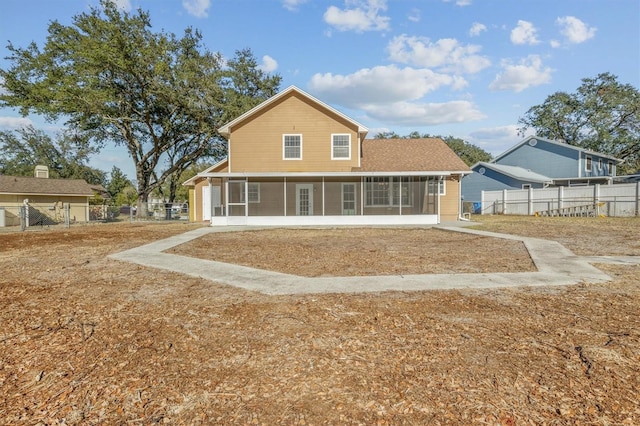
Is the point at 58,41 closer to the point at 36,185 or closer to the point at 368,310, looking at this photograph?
the point at 36,185

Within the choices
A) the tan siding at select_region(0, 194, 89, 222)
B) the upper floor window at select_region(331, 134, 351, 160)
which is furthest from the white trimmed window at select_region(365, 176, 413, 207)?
the tan siding at select_region(0, 194, 89, 222)

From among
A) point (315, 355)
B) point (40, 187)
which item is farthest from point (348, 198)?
point (40, 187)

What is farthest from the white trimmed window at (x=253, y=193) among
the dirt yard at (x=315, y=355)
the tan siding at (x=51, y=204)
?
the tan siding at (x=51, y=204)

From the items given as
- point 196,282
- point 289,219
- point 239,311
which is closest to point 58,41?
point 289,219

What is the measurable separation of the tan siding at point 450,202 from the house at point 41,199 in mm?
24272

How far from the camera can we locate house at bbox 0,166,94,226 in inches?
949

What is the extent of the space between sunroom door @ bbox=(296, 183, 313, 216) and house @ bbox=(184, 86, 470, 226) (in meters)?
0.05

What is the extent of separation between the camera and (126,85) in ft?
83.1

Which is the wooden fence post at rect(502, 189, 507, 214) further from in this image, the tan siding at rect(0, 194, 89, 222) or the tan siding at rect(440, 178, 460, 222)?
the tan siding at rect(0, 194, 89, 222)

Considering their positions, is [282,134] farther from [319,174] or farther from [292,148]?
[319,174]

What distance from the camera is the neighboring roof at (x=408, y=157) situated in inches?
777

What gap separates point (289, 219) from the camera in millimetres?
18094

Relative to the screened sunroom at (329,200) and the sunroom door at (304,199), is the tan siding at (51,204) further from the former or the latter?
the sunroom door at (304,199)

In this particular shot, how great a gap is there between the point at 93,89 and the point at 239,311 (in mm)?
26501
